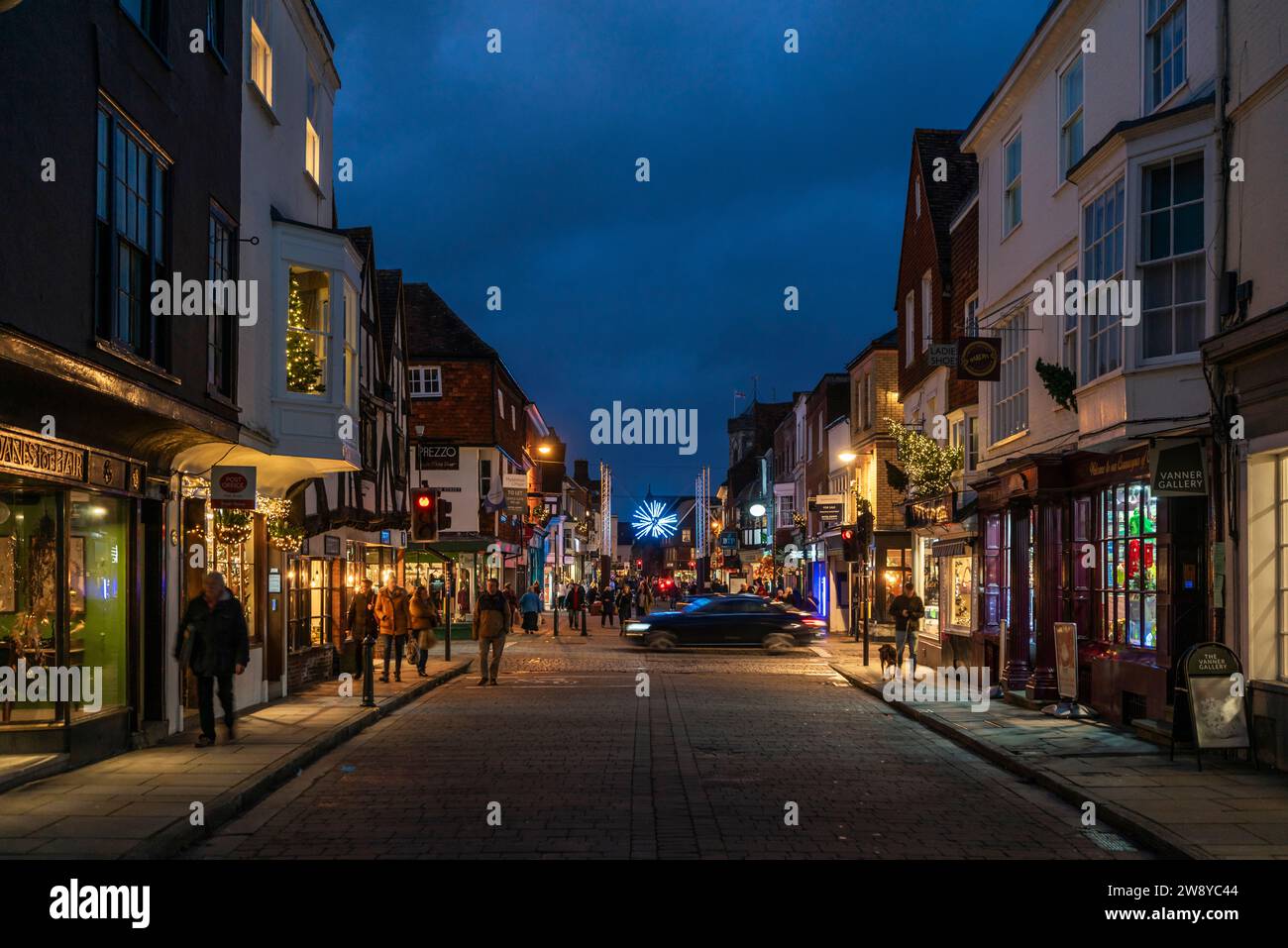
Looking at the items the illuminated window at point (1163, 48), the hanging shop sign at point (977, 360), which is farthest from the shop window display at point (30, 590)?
the hanging shop sign at point (977, 360)

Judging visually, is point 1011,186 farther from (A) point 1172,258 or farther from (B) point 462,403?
(B) point 462,403

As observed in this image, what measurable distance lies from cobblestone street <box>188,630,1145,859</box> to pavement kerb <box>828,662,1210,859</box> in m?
0.16

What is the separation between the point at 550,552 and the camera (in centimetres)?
8169

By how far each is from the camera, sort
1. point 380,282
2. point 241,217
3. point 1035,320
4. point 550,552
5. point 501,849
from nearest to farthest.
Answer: point 501,849, point 241,217, point 1035,320, point 380,282, point 550,552

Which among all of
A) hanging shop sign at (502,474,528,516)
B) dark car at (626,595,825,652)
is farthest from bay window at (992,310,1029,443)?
hanging shop sign at (502,474,528,516)

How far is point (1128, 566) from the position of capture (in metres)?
16.6

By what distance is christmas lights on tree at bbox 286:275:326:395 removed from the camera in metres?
19.3

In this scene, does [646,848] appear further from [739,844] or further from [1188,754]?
[1188,754]

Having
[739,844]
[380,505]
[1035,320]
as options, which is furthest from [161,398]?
[380,505]

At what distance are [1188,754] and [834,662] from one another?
16.6 meters

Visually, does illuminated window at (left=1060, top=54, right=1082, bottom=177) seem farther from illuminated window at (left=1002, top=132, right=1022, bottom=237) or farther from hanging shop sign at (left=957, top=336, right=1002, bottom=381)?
hanging shop sign at (left=957, top=336, right=1002, bottom=381)

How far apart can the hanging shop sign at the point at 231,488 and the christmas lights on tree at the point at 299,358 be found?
3.17 meters

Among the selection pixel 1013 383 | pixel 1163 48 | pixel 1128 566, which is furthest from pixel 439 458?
pixel 1163 48

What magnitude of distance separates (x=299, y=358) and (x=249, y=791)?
933cm
